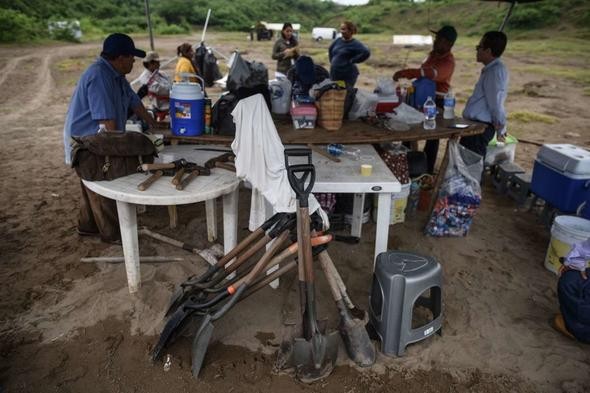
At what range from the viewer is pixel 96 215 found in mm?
3643

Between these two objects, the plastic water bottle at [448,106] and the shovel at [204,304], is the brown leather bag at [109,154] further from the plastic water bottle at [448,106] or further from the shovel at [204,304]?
the plastic water bottle at [448,106]

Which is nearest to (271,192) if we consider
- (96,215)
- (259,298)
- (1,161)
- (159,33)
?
(259,298)

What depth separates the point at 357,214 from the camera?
12.9ft

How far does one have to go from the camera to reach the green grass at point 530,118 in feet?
28.9

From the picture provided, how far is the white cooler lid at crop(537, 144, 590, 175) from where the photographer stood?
384 centimetres

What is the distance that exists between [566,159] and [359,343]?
2.83 meters

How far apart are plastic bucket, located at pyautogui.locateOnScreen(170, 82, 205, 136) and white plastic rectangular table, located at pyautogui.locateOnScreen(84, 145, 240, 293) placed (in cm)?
24

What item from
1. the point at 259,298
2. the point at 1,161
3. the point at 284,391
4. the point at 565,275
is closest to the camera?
the point at 284,391

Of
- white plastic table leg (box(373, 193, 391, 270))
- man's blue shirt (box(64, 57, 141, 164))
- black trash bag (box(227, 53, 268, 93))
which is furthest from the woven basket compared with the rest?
man's blue shirt (box(64, 57, 141, 164))

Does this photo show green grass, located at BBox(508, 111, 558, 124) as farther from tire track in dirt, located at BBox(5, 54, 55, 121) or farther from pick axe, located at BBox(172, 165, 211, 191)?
tire track in dirt, located at BBox(5, 54, 55, 121)

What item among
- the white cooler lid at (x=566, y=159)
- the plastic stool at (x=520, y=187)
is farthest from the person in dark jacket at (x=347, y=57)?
the white cooler lid at (x=566, y=159)

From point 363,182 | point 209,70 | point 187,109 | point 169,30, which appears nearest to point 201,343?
point 363,182

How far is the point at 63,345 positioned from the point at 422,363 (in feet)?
7.16

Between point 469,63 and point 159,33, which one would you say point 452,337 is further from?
point 159,33
